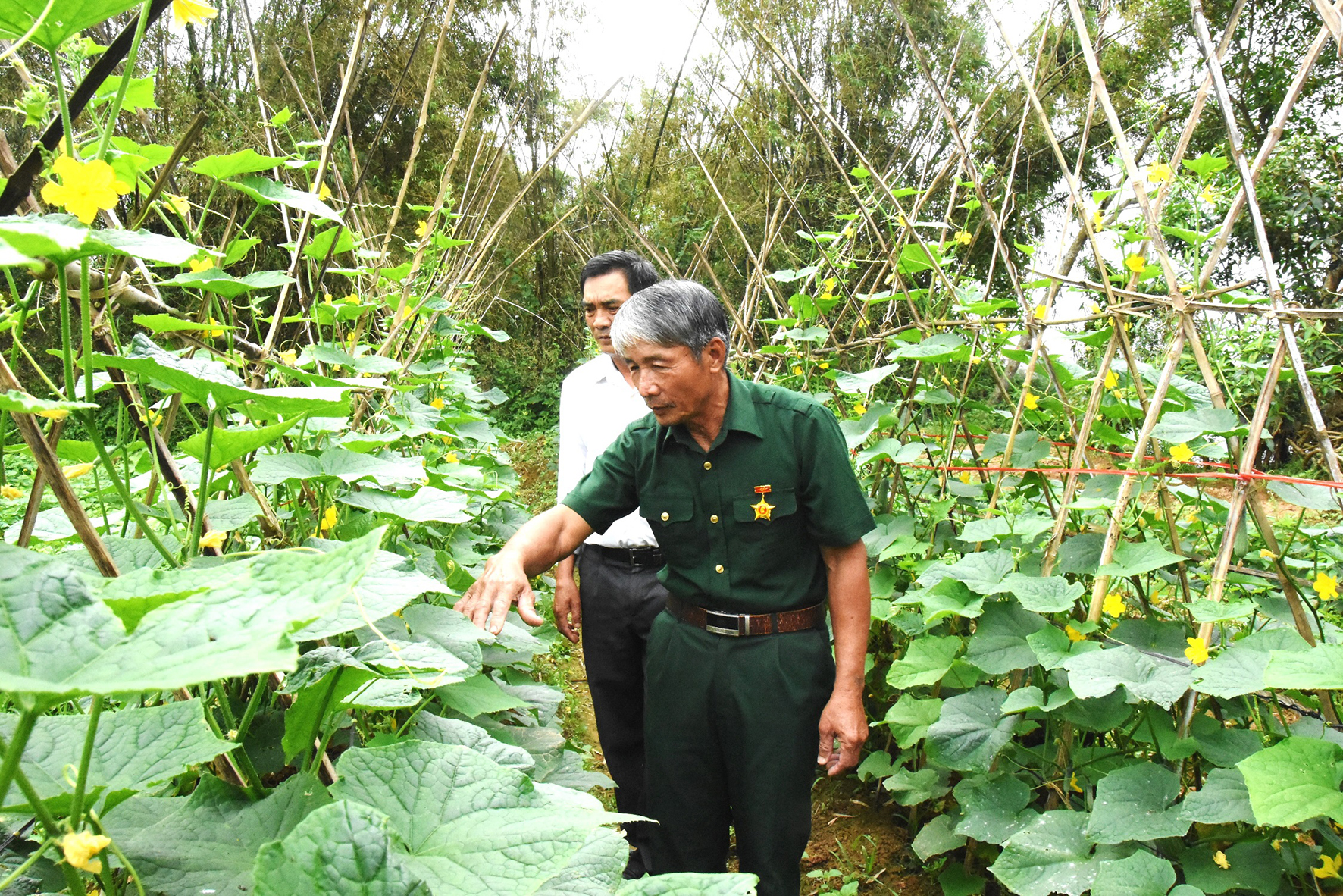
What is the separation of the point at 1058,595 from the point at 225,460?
1.55 m

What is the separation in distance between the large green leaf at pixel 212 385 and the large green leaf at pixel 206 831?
0.32 m

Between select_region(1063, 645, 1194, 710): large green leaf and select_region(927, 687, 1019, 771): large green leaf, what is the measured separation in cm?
38

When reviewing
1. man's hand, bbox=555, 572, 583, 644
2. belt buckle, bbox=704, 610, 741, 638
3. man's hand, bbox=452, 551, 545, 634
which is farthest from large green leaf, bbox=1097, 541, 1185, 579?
man's hand, bbox=555, 572, 583, 644

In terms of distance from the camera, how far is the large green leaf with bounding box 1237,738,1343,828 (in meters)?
1.23

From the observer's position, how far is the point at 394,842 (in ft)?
1.80

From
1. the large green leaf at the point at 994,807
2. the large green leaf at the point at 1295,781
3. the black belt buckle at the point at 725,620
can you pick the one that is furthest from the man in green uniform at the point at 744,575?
the large green leaf at the point at 1295,781

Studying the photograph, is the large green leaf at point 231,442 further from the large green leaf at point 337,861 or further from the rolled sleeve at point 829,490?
the rolled sleeve at point 829,490

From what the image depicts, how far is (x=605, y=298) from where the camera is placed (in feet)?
8.73

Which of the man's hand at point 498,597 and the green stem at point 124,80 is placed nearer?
the green stem at point 124,80

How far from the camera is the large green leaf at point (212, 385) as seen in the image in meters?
0.70

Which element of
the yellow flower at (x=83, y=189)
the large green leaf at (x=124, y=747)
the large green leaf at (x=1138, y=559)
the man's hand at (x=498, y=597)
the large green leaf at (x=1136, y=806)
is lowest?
the large green leaf at (x=1136, y=806)

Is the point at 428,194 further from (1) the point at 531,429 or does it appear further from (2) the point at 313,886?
(2) the point at 313,886

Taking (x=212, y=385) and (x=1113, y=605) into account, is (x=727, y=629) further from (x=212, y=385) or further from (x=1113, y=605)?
(x=212, y=385)

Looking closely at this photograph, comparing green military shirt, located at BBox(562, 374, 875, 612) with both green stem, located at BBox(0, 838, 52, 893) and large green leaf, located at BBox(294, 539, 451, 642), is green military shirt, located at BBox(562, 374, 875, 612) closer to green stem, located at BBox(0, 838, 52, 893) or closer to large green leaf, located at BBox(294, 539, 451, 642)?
large green leaf, located at BBox(294, 539, 451, 642)
